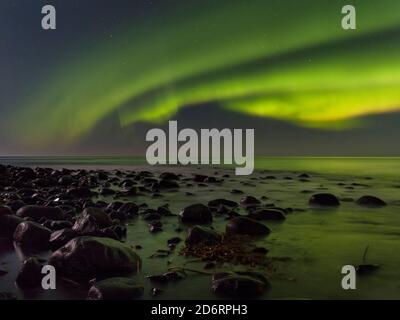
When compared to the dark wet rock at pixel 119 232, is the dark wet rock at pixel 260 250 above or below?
below

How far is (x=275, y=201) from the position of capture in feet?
34.1

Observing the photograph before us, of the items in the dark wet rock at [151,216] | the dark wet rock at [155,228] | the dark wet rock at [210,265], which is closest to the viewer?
the dark wet rock at [210,265]

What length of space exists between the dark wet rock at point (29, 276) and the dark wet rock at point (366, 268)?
3.60 meters

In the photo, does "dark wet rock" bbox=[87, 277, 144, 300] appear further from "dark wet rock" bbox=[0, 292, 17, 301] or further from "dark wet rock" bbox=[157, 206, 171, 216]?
"dark wet rock" bbox=[157, 206, 171, 216]

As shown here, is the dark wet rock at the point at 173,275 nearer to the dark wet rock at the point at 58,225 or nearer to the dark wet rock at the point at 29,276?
the dark wet rock at the point at 29,276

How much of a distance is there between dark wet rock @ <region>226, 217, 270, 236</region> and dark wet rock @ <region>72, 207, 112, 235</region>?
183 centimetres

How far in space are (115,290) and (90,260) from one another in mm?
597

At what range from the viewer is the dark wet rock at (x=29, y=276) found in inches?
168

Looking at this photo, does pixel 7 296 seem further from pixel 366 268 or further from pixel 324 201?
pixel 324 201

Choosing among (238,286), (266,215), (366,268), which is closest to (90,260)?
(238,286)

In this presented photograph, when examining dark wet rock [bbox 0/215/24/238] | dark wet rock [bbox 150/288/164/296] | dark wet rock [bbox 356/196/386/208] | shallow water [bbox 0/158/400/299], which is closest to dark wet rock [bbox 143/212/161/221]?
shallow water [bbox 0/158/400/299]

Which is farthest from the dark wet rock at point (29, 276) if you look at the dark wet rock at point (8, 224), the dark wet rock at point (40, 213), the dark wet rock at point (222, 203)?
the dark wet rock at point (222, 203)

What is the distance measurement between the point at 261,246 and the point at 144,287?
2.10m
